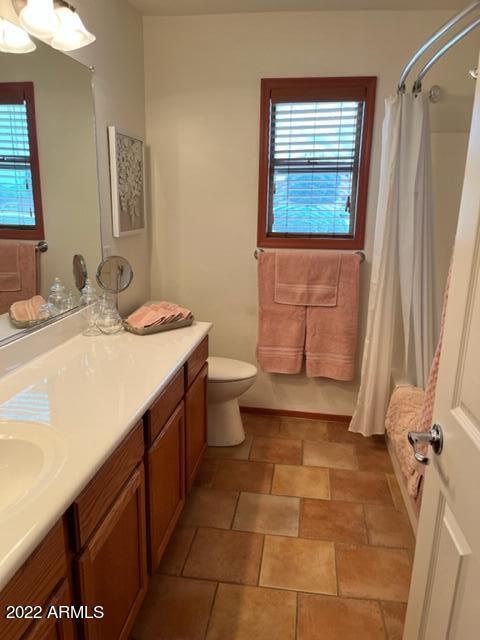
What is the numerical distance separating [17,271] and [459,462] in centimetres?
155

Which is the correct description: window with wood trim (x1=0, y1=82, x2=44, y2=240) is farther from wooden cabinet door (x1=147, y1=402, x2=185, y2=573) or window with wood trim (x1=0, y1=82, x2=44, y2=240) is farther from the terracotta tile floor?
the terracotta tile floor

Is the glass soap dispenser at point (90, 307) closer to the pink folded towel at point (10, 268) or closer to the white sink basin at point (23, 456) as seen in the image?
the pink folded towel at point (10, 268)

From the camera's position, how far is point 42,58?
1731mm

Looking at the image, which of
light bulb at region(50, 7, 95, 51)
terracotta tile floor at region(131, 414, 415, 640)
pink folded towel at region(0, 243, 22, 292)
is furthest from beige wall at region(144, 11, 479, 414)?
pink folded towel at region(0, 243, 22, 292)

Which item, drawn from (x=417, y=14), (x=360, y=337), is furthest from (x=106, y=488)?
(x=417, y=14)

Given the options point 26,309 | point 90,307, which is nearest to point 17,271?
point 26,309

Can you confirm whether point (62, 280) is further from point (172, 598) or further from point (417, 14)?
point (417, 14)

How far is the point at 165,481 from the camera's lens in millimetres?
1740

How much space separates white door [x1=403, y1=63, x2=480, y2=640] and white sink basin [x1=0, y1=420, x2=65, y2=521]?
913 mm

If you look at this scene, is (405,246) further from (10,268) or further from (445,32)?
(10,268)

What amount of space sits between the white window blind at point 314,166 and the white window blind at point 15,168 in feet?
5.15

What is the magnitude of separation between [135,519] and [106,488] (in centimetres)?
29

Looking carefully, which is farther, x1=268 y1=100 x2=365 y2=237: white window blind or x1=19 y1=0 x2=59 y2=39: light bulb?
x1=268 y1=100 x2=365 y2=237: white window blind

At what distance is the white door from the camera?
3.01 feet
